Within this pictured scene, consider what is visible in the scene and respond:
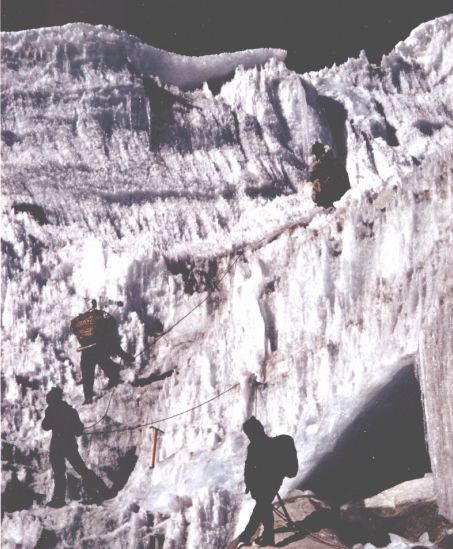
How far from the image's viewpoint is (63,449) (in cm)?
1120

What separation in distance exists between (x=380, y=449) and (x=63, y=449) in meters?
3.21

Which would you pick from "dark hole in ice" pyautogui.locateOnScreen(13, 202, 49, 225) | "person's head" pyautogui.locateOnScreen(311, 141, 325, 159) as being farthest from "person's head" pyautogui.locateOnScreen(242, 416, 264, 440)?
"person's head" pyautogui.locateOnScreen(311, 141, 325, 159)

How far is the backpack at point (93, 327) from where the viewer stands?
11969 millimetres

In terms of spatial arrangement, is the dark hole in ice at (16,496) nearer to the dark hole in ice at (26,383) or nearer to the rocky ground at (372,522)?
the dark hole in ice at (26,383)

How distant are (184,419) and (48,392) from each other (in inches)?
62.3

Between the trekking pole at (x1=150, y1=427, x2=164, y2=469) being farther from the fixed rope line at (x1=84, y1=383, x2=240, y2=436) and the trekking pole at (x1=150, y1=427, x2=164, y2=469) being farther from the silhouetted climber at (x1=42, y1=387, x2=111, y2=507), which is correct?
the silhouetted climber at (x1=42, y1=387, x2=111, y2=507)

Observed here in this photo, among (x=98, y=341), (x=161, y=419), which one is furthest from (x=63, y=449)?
(x=98, y=341)

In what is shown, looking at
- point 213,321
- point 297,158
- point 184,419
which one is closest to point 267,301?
point 213,321

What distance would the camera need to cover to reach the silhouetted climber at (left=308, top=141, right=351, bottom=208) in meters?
13.2

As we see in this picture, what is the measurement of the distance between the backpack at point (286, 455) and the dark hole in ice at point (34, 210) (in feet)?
14.1

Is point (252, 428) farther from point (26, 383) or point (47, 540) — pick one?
point (26, 383)

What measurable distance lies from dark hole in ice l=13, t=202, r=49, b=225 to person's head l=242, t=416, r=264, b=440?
3975mm

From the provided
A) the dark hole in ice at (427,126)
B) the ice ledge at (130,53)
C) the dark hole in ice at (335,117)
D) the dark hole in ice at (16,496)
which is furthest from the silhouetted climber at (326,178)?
the dark hole in ice at (16,496)

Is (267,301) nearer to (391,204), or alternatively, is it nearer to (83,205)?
(391,204)
